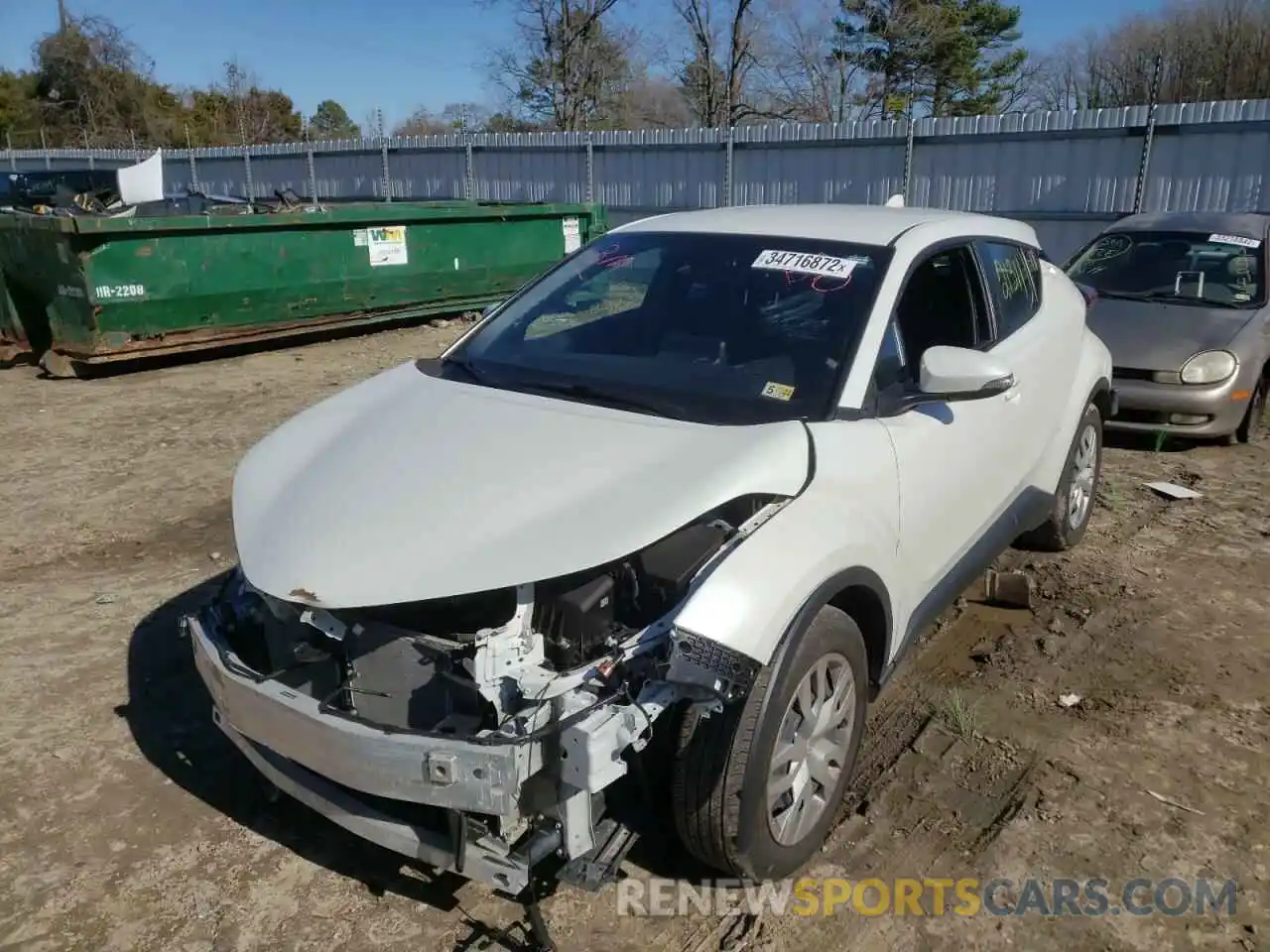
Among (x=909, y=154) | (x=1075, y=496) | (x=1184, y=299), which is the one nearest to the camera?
(x=1075, y=496)

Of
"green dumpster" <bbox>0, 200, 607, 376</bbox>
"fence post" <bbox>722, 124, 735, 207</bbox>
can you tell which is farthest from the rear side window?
"fence post" <bbox>722, 124, 735, 207</bbox>

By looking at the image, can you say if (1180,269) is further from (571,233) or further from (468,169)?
(468,169)

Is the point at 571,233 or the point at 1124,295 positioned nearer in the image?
the point at 1124,295

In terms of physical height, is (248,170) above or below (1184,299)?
above

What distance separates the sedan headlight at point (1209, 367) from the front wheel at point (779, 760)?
16.2 ft

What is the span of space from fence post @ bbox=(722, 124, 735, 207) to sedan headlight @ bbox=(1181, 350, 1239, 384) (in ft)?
34.5

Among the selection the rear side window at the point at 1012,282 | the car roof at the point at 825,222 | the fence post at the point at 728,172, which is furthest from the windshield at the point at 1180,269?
the fence post at the point at 728,172

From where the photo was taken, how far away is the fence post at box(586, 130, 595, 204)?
1794cm

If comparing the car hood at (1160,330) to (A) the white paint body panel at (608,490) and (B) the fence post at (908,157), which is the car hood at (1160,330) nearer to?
(A) the white paint body panel at (608,490)

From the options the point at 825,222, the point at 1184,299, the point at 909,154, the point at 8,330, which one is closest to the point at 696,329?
the point at 825,222

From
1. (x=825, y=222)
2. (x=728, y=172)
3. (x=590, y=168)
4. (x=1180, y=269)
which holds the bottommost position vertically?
(x=1180, y=269)

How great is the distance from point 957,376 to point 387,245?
362 inches

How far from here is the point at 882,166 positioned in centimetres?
1502

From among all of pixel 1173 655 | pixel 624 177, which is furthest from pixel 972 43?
pixel 1173 655
